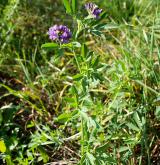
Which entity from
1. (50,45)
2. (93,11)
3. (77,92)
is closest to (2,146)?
(77,92)

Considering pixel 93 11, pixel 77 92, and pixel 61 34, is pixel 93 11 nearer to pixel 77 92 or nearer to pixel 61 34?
pixel 61 34

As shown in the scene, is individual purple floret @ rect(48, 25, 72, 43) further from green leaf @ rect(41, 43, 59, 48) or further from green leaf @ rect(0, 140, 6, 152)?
green leaf @ rect(0, 140, 6, 152)

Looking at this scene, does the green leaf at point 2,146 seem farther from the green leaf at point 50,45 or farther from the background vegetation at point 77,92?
the green leaf at point 50,45

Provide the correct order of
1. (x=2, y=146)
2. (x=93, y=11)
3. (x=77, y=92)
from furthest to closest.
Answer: (x=2, y=146) → (x=77, y=92) → (x=93, y=11)

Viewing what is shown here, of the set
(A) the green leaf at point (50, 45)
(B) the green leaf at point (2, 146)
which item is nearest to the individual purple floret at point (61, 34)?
(A) the green leaf at point (50, 45)

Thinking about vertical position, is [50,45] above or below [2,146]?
above

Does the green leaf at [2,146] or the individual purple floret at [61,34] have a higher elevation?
the individual purple floret at [61,34]

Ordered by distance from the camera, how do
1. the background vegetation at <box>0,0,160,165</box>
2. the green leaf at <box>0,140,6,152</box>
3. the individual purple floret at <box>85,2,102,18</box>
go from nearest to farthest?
the individual purple floret at <box>85,2,102,18</box> < the background vegetation at <box>0,0,160,165</box> < the green leaf at <box>0,140,6,152</box>

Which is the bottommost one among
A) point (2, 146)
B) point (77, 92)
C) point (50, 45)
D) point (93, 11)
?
point (2, 146)

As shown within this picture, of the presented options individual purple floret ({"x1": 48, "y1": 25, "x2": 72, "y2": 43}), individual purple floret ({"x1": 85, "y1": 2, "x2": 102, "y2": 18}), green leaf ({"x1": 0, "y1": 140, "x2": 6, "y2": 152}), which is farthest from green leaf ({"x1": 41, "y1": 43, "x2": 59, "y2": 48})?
green leaf ({"x1": 0, "y1": 140, "x2": 6, "y2": 152})

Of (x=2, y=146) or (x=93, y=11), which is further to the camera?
(x=2, y=146)
